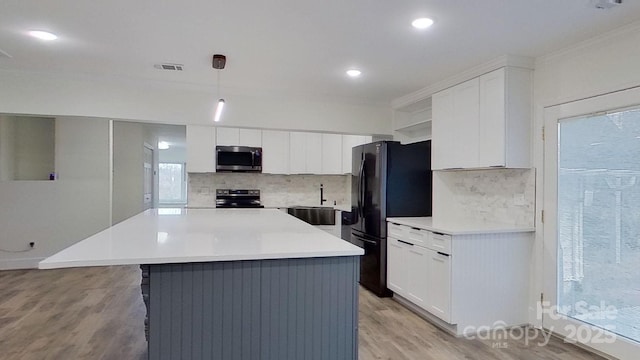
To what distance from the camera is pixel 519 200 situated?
3303 millimetres

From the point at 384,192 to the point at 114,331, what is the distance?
2.80 metres

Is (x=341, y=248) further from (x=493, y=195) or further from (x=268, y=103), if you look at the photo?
(x=268, y=103)

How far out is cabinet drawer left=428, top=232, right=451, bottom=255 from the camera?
9.93ft

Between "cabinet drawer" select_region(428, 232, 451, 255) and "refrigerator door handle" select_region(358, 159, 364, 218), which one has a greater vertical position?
"refrigerator door handle" select_region(358, 159, 364, 218)

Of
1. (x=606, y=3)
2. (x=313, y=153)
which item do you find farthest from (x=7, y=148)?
(x=606, y=3)

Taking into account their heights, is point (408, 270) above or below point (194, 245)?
below

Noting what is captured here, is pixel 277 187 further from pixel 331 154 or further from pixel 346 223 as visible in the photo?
pixel 346 223

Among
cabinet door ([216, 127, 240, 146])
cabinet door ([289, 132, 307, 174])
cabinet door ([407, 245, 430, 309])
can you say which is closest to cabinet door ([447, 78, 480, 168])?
cabinet door ([407, 245, 430, 309])

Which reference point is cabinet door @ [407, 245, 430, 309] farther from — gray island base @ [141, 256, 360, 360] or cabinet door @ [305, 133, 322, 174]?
cabinet door @ [305, 133, 322, 174]

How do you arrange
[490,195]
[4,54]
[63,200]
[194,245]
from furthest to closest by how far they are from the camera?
[63,200] → [490,195] → [4,54] → [194,245]

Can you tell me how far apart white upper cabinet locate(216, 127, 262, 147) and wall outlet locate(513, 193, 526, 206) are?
369 centimetres

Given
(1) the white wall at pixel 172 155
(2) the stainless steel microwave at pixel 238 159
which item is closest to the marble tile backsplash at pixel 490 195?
(2) the stainless steel microwave at pixel 238 159

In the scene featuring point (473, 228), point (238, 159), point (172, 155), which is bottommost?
point (473, 228)

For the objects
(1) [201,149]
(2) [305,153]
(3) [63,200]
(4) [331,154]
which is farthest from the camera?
(4) [331,154]
